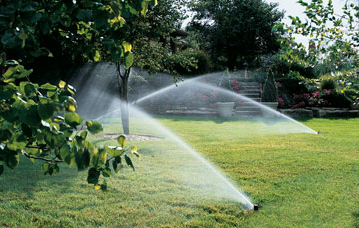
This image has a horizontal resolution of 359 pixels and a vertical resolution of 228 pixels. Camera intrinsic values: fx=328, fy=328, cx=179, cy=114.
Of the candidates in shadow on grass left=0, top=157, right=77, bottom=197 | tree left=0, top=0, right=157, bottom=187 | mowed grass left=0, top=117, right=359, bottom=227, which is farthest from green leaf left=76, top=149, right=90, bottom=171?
shadow on grass left=0, top=157, right=77, bottom=197

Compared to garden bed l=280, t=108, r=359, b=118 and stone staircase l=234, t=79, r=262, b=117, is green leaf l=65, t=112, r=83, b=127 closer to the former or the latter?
stone staircase l=234, t=79, r=262, b=117

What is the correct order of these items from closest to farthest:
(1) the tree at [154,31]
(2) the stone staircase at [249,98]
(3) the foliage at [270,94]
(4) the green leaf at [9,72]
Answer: (4) the green leaf at [9,72] < (1) the tree at [154,31] < (2) the stone staircase at [249,98] < (3) the foliage at [270,94]

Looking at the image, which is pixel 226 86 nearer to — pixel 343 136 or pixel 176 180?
pixel 343 136

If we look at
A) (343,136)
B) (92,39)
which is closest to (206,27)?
(343,136)

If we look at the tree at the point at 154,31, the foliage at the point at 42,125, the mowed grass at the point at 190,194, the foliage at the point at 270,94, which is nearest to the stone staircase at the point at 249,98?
the foliage at the point at 270,94

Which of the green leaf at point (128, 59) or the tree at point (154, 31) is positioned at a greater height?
the tree at point (154, 31)

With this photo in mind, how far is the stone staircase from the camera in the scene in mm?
13297

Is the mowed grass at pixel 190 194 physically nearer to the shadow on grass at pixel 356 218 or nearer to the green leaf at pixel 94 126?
the shadow on grass at pixel 356 218

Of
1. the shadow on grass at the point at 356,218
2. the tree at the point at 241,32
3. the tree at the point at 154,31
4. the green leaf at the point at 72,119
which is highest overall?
the tree at the point at 241,32

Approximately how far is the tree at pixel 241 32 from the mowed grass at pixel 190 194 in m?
24.0

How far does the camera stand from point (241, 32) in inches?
1163

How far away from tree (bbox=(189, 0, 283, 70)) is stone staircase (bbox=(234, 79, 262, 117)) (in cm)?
1296

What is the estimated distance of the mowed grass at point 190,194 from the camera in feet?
9.93

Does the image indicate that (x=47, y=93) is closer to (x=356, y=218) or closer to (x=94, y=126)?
(x=94, y=126)
